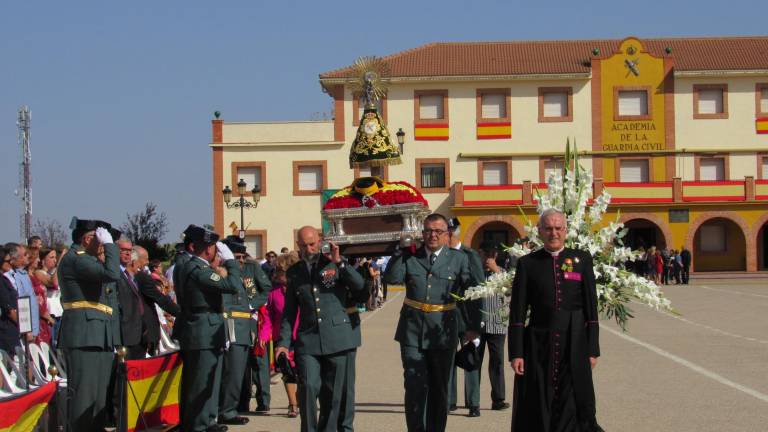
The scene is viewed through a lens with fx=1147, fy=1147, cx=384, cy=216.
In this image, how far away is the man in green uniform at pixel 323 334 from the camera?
9398 millimetres

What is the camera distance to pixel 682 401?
12211 millimetres

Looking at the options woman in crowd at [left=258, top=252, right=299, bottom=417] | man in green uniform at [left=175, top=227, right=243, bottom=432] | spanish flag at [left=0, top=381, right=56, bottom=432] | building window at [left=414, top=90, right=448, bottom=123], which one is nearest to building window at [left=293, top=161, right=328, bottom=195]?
building window at [left=414, top=90, right=448, bottom=123]

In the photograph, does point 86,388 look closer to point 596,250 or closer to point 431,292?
point 431,292

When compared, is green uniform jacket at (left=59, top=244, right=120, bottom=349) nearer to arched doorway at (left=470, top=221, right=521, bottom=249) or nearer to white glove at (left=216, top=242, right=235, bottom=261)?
white glove at (left=216, top=242, right=235, bottom=261)

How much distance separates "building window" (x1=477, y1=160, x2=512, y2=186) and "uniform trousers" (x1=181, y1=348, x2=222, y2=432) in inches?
1822

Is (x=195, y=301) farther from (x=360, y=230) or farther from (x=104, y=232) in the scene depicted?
(x=360, y=230)

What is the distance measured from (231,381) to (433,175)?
4521cm

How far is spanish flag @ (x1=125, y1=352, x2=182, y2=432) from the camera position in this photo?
32.4 feet

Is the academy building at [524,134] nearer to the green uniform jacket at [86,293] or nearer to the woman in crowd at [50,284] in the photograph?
the woman in crowd at [50,284]

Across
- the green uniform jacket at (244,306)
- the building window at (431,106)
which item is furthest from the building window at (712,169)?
the green uniform jacket at (244,306)

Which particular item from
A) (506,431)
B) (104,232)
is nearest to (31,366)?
(104,232)

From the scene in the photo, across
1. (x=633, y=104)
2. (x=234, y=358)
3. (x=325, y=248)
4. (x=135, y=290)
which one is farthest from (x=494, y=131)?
(x=325, y=248)

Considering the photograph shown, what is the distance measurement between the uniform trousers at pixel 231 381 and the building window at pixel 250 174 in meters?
45.2

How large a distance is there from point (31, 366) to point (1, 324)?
1555 mm
